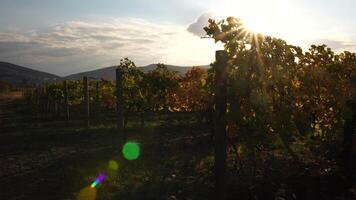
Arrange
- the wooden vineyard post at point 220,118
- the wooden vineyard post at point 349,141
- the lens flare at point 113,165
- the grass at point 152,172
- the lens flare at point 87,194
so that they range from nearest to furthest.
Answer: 1. the wooden vineyard post at point 220,118
2. the lens flare at point 87,194
3. the grass at point 152,172
4. the wooden vineyard post at point 349,141
5. the lens flare at point 113,165

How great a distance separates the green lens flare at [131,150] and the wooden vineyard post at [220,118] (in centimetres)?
580

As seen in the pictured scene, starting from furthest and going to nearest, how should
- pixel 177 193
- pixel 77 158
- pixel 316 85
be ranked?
pixel 77 158 < pixel 316 85 < pixel 177 193

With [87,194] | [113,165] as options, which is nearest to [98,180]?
[87,194]

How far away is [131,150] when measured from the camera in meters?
12.5

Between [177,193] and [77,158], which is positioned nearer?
[177,193]

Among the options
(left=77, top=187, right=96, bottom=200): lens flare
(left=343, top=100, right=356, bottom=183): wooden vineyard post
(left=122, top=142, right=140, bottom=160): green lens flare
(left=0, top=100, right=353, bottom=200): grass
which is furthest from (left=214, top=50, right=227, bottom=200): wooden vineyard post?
(left=122, top=142, right=140, bottom=160): green lens flare

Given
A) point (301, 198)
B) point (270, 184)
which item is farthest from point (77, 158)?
point (301, 198)

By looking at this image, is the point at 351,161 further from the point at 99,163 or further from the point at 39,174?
the point at 39,174

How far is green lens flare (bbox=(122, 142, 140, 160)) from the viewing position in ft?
37.6

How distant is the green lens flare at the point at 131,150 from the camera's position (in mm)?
11459

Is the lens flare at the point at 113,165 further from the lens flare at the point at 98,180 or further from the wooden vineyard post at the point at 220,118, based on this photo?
the wooden vineyard post at the point at 220,118

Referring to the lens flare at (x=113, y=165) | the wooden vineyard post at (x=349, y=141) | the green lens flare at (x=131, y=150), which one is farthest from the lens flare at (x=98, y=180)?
the wooden vineyard post at (x=349, y=141)

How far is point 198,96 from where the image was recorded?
13.7m

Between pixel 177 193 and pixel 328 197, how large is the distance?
263 cm
